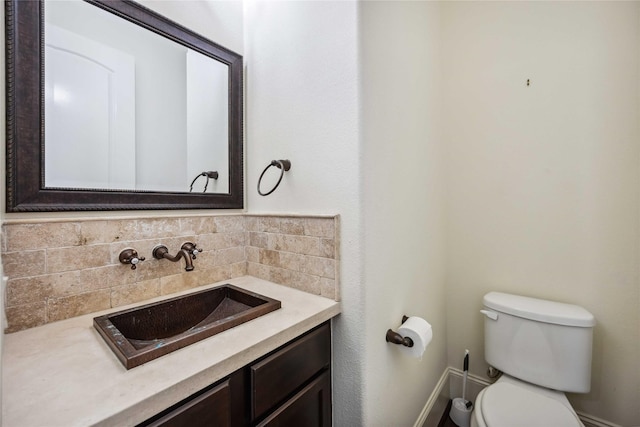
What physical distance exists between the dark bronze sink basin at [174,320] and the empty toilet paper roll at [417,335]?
0.53 m

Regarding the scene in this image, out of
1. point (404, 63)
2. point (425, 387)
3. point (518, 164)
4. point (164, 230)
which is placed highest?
point (404, 63)

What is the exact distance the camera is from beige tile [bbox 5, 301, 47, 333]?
31.8 inches

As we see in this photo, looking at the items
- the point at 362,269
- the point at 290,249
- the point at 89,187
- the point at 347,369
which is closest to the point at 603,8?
the point at 362,269

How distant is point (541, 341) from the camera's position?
1.29m

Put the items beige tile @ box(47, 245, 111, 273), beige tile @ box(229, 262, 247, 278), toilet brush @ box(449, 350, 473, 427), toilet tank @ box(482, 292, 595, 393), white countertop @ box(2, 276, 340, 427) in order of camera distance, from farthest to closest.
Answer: toilet brush @ box(449, 350, 473, 427)
beige tile @ box(229, 262, 247, 278)
toilet tank @ box(482, 292, 595, 393)
beige tile @ box(47, 245, 111, 273)
white countertop @ box(2, 276, 340, 427)

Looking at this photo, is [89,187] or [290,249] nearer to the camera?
[89,187]

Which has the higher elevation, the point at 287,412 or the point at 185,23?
the point at 185,23

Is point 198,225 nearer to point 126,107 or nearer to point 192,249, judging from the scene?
point 192,249

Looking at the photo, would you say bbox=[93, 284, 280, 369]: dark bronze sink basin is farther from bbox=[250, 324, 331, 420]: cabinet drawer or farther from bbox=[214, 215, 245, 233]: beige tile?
bbox=[214, 215, 245, 233]: beige tile

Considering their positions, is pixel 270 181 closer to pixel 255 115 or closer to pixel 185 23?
pixel 255 115

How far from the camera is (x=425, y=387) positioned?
1.47m

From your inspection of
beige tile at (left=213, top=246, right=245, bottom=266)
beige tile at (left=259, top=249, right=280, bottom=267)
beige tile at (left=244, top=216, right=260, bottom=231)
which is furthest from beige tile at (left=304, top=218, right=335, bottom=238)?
beige tile at (left=213, top=246, right=245, bottom=266)

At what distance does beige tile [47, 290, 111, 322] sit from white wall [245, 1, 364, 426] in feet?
2.26

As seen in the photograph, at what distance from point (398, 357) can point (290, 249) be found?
673 mm
